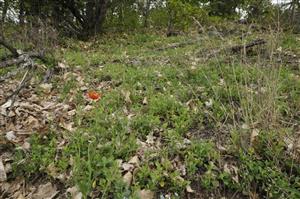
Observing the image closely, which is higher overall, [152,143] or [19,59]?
[19,59]

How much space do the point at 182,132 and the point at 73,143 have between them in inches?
38.8

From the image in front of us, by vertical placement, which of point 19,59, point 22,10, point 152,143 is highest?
point 22,10

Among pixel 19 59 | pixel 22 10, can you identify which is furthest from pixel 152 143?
pixel 22 10

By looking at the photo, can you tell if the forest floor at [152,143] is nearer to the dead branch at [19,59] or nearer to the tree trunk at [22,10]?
the dead branch at [19,59]

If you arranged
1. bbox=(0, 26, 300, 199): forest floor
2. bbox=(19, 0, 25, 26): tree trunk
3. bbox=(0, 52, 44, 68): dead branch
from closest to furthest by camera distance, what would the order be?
1. bbox=(0, 26, 300, 199): forest floor
2. bbox=(0, 52, 44, 68): dead branch
3. bbox=(19, 0, 25, 26): tree trunk

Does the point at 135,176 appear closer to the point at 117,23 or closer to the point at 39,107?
the point at 39,107

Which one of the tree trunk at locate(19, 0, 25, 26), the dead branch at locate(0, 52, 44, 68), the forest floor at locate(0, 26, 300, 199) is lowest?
the forest floor at locate(0, 26, 300, 199)

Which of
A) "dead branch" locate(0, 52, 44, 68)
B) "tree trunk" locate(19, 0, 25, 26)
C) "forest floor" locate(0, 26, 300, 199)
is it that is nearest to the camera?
"forest floor" locate(0, 26, 300, 199)

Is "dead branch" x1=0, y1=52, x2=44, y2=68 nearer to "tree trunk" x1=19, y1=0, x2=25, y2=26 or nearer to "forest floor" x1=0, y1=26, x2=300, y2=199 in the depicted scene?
"forest floor" x1=0, y1=26, x2=300, y2=199

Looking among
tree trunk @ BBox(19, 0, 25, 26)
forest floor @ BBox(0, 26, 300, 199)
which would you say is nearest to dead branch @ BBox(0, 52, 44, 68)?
forest floor @ BBox(0, 26, 300, 199)

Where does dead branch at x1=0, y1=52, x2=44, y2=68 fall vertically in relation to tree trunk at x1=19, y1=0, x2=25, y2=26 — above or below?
below

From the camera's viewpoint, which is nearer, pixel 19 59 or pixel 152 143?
pixel 152 143

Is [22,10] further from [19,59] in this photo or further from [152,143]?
[152,143]

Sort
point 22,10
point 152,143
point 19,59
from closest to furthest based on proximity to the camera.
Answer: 1. point 152,143
2. point 19,59
3. point 22,10
